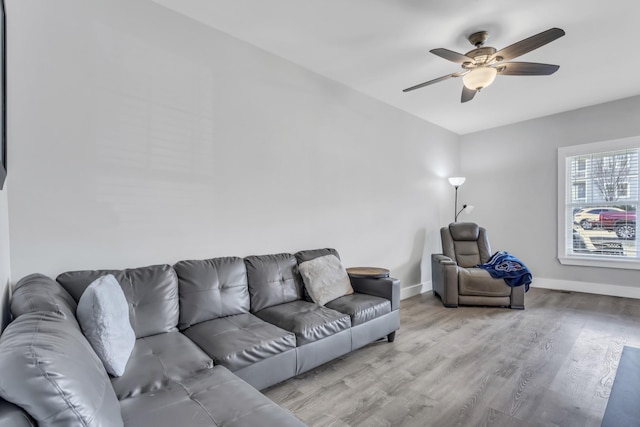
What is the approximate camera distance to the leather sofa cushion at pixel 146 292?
185 cm

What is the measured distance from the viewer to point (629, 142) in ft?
14.0

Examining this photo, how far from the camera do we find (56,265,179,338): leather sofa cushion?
72.7 inches

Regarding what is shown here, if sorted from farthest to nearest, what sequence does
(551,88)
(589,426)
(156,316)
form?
(551,88), (156,316), (589,426)

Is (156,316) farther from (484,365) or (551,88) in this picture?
(551,88)

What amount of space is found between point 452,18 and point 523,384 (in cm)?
281

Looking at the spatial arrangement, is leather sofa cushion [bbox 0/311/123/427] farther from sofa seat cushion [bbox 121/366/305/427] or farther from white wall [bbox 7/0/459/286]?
white wall [bbox 7/0/459/286]

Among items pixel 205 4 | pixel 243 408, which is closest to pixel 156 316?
pixel 243 408

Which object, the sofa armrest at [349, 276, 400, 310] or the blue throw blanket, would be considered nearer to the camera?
the sofa armrest at [349, 276, 400, 310]

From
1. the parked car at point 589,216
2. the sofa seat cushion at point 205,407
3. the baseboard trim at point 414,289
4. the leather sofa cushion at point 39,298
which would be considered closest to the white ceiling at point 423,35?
the parked car at point 589,216

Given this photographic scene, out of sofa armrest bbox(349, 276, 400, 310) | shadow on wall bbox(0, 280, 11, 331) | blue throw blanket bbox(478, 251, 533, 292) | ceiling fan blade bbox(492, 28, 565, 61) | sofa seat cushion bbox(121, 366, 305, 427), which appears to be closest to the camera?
sofa seat cushion bbox(121, 366, 305, 427)

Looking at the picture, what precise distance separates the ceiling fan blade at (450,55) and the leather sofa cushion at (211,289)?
7.39 ft

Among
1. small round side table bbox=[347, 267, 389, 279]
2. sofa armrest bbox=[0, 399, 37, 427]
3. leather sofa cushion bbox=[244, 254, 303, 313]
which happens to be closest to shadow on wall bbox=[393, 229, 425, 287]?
small round side table bbox=[347, 267, 389, 279]

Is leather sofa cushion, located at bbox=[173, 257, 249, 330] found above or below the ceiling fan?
below

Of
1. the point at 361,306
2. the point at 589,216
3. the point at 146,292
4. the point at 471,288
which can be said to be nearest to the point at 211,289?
the point at 146,292
